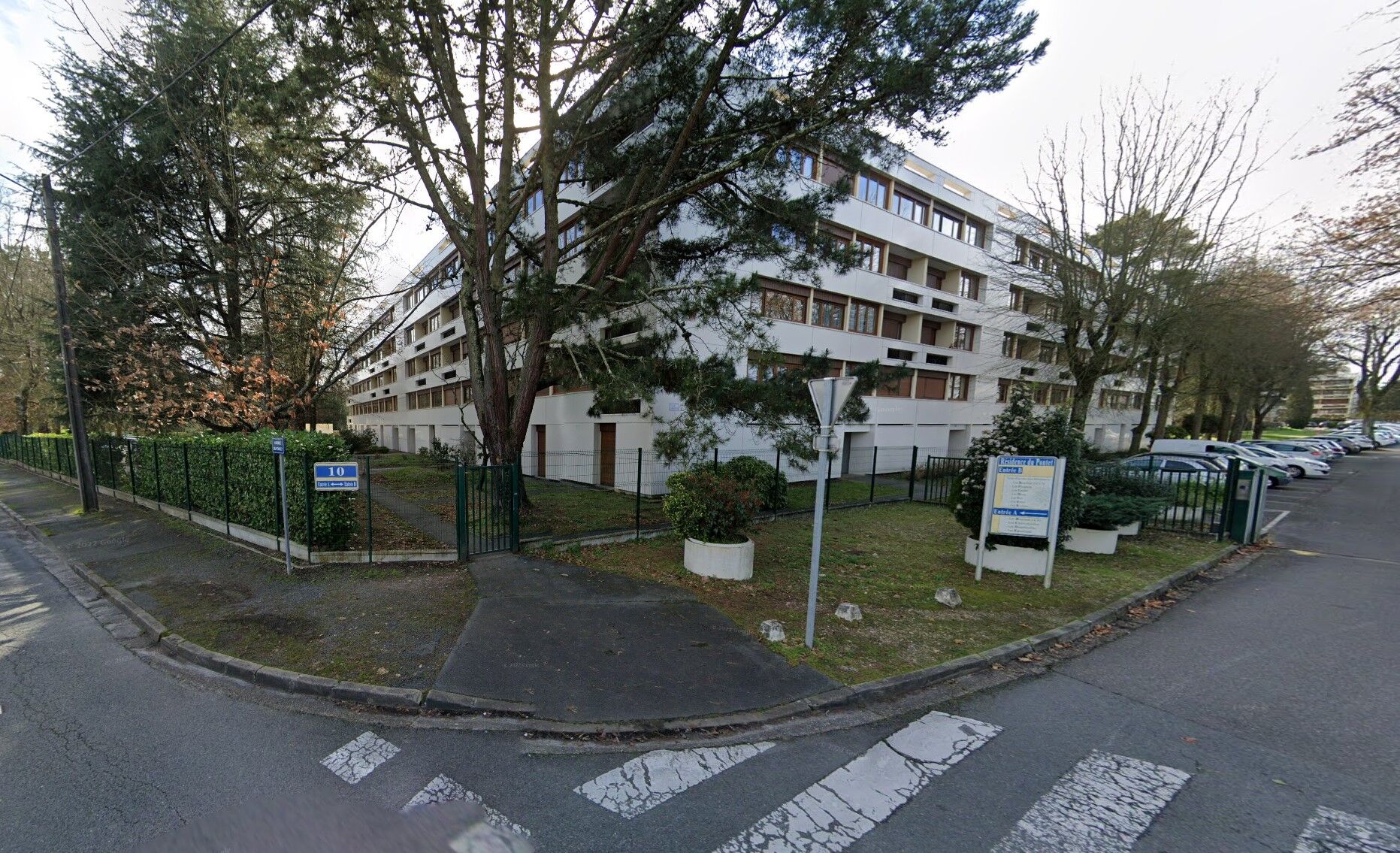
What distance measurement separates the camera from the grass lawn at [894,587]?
4.82m

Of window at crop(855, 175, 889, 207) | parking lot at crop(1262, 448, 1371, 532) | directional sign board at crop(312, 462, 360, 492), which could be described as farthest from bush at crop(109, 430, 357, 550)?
window at crop(855, 175, 889, 207)

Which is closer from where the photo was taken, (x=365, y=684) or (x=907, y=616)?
(x=365, y=684)

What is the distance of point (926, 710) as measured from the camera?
3857 mm

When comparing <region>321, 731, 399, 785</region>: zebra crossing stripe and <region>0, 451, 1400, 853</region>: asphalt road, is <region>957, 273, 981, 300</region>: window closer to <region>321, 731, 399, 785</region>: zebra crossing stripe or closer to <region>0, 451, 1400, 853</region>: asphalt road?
<region>0, 451, 1400, 853</region>: asphalt road

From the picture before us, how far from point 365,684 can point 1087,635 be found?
7040 millimetres

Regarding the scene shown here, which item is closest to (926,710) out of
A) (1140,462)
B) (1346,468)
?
(1140,462)

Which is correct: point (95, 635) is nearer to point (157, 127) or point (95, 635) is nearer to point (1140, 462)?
point (157, 127)

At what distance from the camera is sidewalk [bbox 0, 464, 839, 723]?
3984 millimetres

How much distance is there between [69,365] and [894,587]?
54.9 feet

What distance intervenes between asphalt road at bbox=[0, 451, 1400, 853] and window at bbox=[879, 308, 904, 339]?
59.9 ft

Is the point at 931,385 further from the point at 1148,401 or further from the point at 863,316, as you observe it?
the point at 1148,401

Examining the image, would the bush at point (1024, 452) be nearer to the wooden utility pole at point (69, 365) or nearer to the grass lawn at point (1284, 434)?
the wooden utility pole at point (69, 365)

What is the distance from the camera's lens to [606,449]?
658 inches

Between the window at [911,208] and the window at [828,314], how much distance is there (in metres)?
5.53
